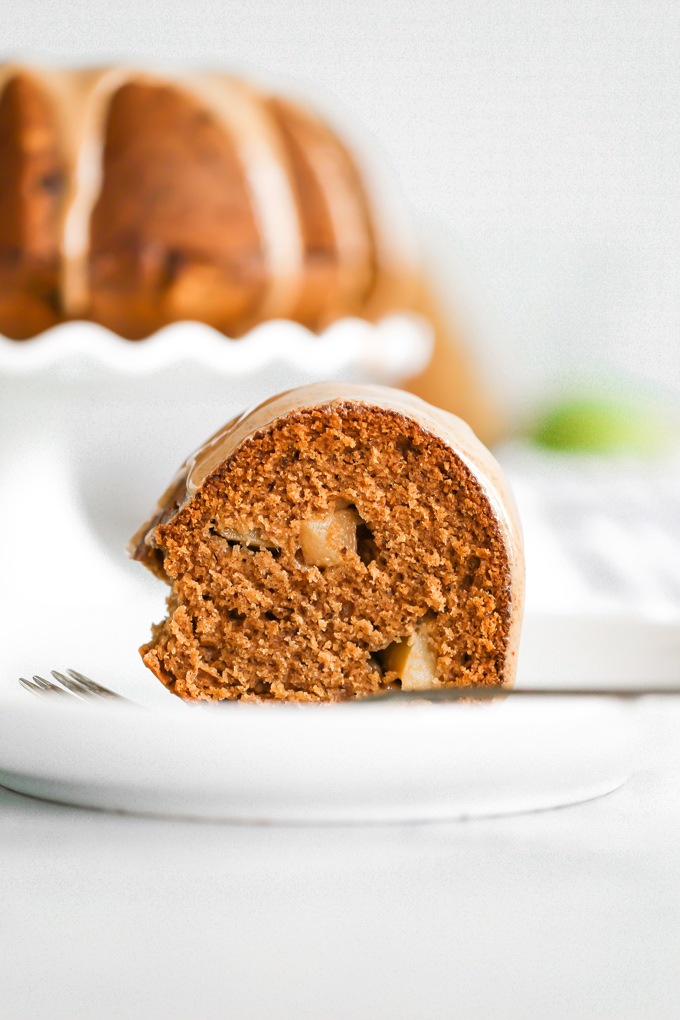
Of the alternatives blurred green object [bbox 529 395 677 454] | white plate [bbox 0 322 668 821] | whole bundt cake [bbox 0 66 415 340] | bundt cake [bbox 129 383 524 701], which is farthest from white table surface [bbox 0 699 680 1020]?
blurred green object [bbox 529 395 677 454]

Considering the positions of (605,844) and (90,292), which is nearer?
(605,844)

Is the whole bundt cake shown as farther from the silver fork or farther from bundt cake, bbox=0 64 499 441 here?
the silver fork

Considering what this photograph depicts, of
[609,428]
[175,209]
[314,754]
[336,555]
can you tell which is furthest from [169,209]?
[609,428]

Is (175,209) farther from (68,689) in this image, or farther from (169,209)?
(68,689)

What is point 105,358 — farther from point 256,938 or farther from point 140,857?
point 256,938

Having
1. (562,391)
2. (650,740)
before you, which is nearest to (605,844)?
(650,740)

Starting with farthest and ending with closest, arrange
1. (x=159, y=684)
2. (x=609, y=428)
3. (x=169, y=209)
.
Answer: (x=609, y=428), (x=169, y=209), (x=159, y=684)

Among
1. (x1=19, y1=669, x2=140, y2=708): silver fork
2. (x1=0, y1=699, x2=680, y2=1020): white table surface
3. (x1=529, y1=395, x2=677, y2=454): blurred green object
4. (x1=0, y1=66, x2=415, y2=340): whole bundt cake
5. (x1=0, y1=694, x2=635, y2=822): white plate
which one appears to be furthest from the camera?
(x1=529, y1=395, x2=677, y2=454): blurred green object
